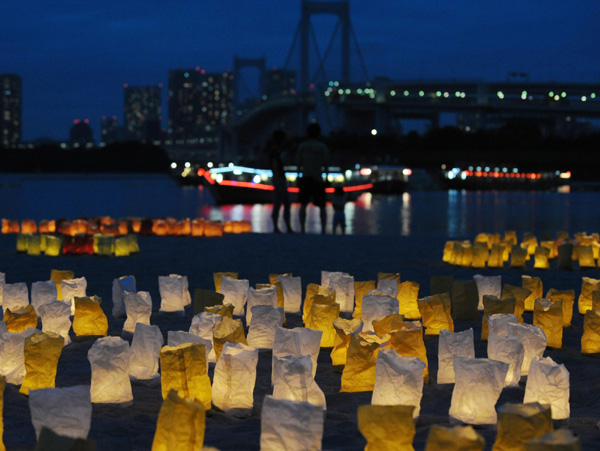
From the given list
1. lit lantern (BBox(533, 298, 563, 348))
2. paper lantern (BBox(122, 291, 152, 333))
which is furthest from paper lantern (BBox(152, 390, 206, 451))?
lit lantern (BBox(533, 298, 563, 348))

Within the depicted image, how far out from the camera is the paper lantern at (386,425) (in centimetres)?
240

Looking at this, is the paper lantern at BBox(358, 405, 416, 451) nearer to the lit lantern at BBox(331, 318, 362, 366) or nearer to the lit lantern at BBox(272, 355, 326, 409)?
the lit lantern at BBox(272, 355, 326, 409)

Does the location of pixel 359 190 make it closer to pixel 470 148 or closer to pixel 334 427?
pixel 334 427

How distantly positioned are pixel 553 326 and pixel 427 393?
114 centimetres

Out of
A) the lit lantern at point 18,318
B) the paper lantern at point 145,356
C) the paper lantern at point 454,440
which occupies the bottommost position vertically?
the paper lantern at point 145,356

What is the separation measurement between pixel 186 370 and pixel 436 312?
1882 mm

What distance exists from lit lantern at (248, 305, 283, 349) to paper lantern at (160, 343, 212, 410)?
1.08 m

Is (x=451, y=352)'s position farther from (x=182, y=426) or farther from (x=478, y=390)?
(x=182, y=426)

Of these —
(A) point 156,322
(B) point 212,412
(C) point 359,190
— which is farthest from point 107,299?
(C) point 359,190

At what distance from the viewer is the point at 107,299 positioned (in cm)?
598

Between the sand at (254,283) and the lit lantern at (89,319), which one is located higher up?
the lit lantern at (89,319)

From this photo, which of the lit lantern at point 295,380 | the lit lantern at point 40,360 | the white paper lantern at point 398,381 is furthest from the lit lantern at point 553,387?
the lit lantern at point 40,360

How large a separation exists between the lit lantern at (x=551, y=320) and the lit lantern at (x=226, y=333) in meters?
1.63

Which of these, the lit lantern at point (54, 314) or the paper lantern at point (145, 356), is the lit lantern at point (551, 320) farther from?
the lit lantern at point (54, 314)
